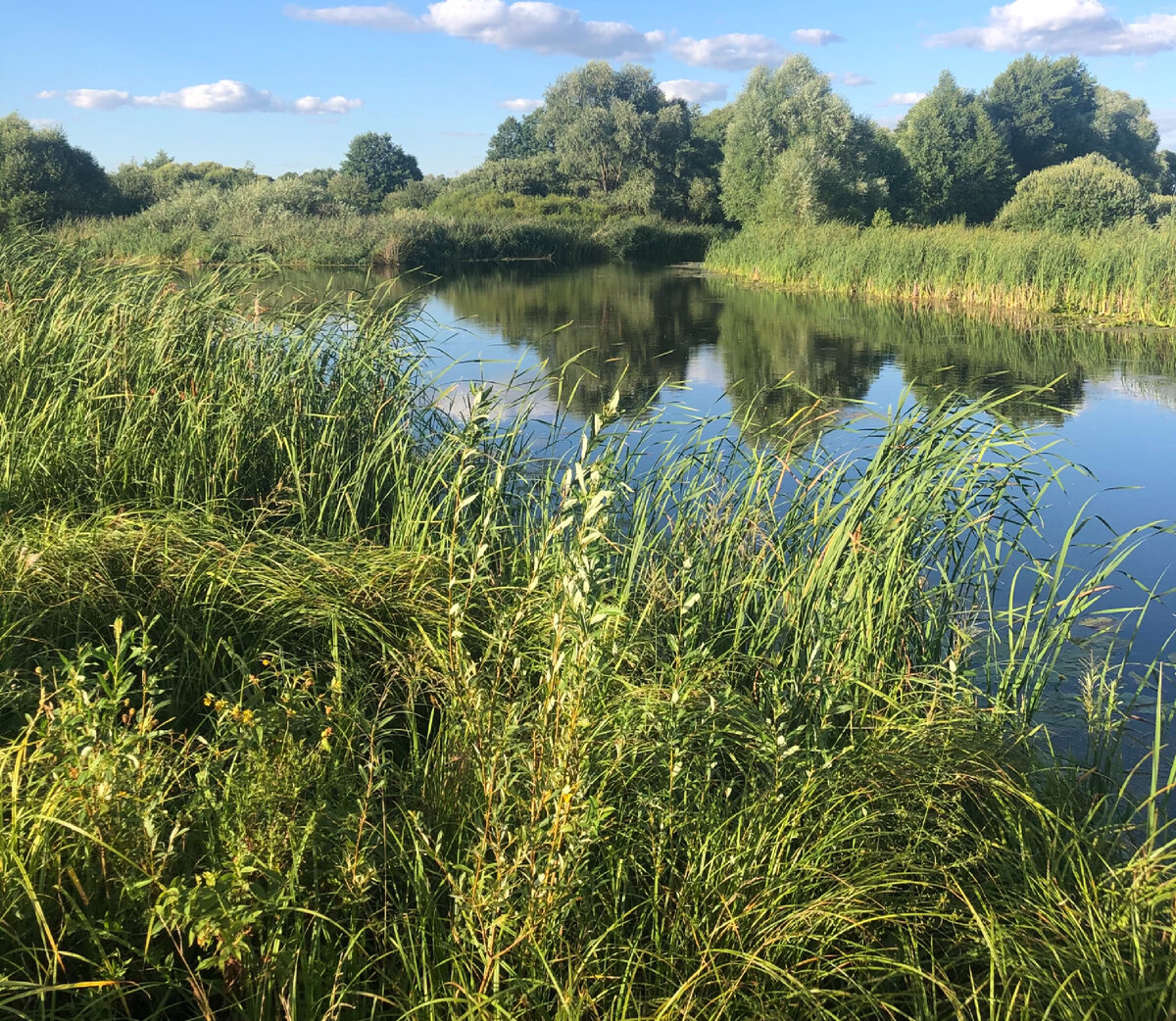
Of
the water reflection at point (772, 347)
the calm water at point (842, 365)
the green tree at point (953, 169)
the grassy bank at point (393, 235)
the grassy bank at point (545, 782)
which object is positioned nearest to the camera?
the grassy bank at point (545, 782)

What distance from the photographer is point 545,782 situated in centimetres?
163

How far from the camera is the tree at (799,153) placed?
2403cm

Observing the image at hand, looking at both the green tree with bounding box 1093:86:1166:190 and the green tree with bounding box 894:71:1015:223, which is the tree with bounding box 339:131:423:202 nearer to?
the green tree with bounding box 894:71:1015:223

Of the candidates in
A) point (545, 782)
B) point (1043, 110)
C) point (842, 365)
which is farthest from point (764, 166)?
point (545, 782)

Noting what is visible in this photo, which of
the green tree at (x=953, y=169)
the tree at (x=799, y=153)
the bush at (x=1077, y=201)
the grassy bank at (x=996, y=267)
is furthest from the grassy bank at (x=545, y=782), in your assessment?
the green tree at (x=953, y=169)

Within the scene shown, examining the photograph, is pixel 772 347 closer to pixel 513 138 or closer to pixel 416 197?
pixel 416 197

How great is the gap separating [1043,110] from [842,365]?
136ft

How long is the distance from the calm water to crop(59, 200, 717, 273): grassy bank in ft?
12.9

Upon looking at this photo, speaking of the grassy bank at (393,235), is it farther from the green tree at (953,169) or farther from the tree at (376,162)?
the tree at (376,162)

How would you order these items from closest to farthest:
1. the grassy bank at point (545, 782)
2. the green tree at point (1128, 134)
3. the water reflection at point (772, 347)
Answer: the grassy bank at point (545, 782)
the water reflection at point (772, 347)
the green tree at point (1128, 134)

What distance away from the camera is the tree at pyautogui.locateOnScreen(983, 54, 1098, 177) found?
4278cm

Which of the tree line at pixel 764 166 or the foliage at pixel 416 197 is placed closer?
the tree line at pixel 764 166

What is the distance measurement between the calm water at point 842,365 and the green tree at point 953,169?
16.5 meters

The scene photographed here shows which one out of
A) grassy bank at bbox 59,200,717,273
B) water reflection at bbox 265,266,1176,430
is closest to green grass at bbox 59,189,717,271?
grassy bank at bbox 59,200,717,273
